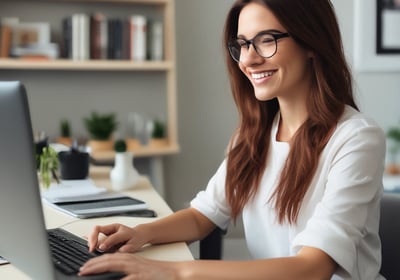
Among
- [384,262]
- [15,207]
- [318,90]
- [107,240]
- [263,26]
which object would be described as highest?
[263,26]

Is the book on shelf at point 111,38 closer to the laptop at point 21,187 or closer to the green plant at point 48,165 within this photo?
the green plant at point 48,165

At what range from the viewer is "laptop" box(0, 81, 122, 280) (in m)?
0.79

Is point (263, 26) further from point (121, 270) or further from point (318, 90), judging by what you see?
point (121, 270)

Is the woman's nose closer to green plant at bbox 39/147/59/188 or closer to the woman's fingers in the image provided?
the woman's fingers

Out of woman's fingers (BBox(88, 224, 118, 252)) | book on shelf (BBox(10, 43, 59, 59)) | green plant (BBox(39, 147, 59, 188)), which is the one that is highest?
book on shelf (BBox(10, 43, 59, 59))

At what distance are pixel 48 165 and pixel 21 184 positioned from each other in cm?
113

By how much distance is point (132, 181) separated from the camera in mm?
1951

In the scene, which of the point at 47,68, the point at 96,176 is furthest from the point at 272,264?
the point at 47,68

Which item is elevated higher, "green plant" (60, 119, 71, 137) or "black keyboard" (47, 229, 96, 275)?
"green plant" (60, 119, 71, 137)

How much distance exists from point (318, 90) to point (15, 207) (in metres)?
0.72

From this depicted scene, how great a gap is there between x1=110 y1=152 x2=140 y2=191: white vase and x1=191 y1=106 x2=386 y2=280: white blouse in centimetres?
53

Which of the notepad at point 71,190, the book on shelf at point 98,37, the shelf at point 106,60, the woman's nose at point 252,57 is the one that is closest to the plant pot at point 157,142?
the shelf at point 106,60

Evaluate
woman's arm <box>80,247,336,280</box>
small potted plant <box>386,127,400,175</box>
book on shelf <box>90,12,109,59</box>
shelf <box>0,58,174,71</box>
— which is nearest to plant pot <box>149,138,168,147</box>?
shelf <box>0,58,174,71</box>

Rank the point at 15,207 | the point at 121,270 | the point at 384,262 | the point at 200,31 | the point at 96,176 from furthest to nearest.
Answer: the point at 200,31 < the point at 96,176 < the point at 384,262 < the point at 121,270 < the point at 15,207
